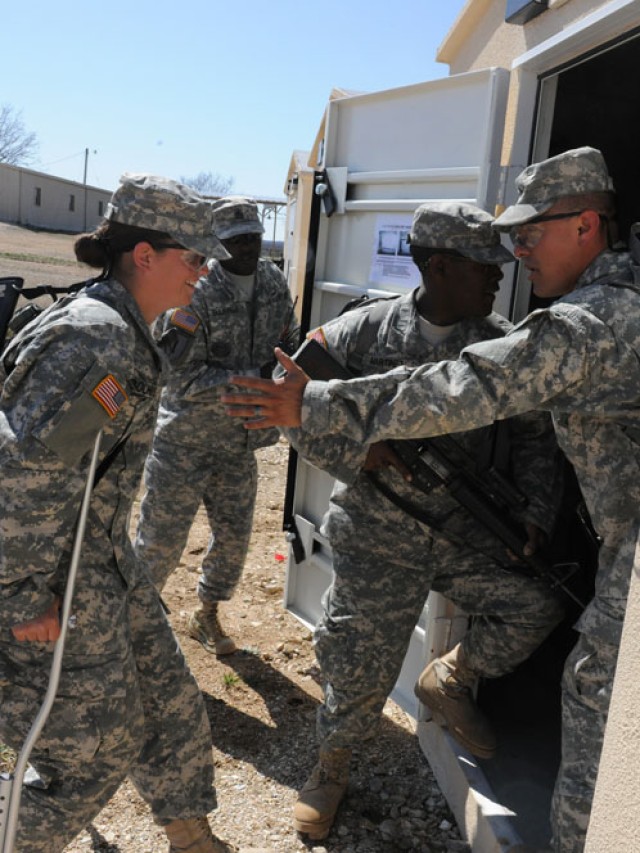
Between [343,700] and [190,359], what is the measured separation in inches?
66.7

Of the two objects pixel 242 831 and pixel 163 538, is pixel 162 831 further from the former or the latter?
pixel 163 538

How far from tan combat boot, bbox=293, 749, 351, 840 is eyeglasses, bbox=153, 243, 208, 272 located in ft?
5.63

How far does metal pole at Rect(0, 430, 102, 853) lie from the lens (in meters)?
1.99

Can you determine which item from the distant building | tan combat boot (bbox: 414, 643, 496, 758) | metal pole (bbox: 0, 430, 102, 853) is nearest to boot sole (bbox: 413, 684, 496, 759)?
tan combat boot (bbox: 414, 643, 496, 758)

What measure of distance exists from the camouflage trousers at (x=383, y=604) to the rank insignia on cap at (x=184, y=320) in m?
1.28

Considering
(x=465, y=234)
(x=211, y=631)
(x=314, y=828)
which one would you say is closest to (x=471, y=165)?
(x=465, y=234)

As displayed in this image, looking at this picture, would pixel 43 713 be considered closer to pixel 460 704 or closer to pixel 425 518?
pixel 425 518

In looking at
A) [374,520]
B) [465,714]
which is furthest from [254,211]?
[465,714]

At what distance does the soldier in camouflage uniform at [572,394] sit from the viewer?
6.54 feet

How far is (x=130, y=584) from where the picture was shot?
233 centimetres

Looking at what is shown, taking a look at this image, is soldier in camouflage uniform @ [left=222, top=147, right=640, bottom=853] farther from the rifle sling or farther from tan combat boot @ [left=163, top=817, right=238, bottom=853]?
tan combat boot @ [left=163, top=817, right=238, bottom=853]

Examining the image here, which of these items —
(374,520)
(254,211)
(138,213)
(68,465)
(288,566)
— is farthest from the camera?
(288,566)

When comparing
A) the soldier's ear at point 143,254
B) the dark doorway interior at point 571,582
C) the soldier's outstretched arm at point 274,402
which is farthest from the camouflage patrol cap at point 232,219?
the soldier's outstretched arm at point 274,402

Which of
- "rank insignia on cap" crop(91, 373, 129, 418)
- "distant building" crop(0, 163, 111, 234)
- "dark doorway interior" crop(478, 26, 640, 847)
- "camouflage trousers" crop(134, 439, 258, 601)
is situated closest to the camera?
"rank insignia on cap" crop(91, 373, 129, 418)
